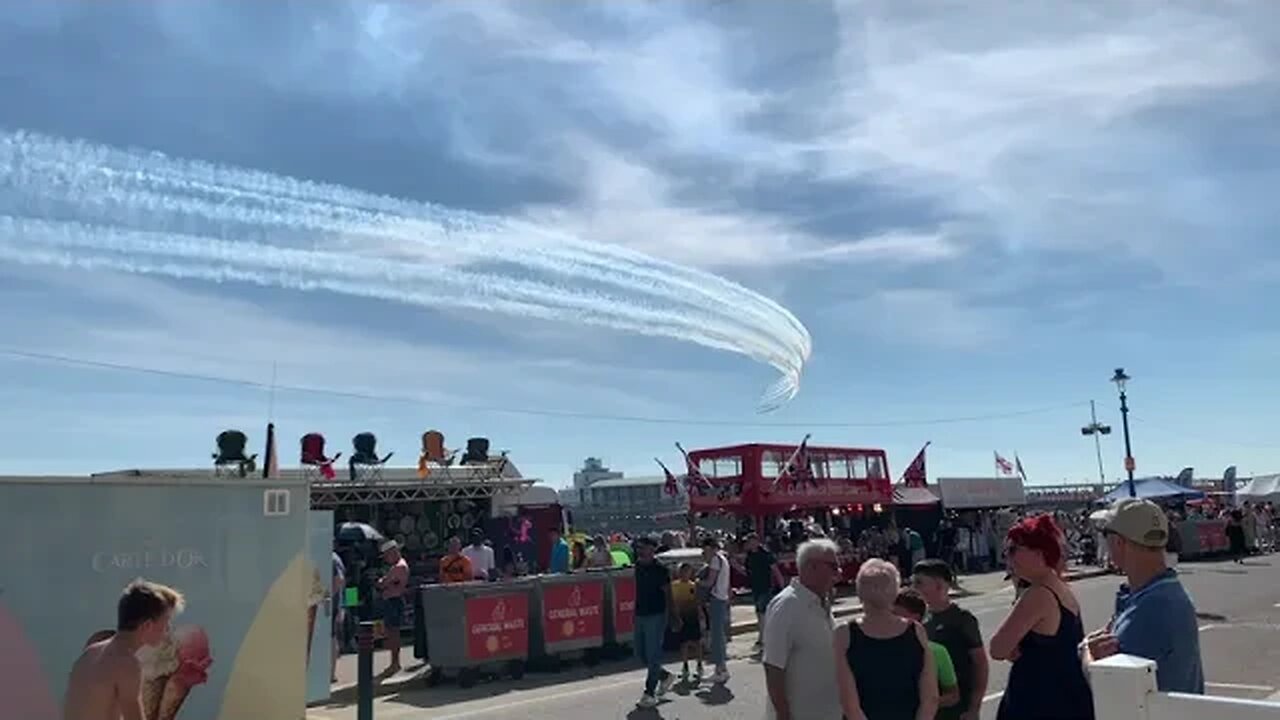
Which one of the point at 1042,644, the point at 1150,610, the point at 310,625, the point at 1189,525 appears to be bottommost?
the point at 310,625

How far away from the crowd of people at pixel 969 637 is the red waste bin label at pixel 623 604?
30.8ft

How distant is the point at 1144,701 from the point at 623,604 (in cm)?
1220

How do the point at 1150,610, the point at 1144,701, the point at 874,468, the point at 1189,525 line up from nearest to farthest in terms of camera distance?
the point at 1144,701, the point at 1150,610, the point at 874,468, the point at 1189,525

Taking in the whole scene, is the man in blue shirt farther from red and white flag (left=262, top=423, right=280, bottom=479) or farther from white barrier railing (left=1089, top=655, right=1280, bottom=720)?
white barrier railing (left=1089, top=655, right=1280, bottom=720)

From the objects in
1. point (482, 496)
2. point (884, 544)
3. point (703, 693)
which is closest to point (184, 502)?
point (703, 693)

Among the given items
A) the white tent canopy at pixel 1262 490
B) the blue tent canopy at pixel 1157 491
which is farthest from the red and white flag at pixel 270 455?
the white tent canopy at pixel 1262 490

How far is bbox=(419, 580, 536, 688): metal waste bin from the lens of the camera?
12.5 m

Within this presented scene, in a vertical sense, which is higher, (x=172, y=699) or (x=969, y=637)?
(x=969, y=637)

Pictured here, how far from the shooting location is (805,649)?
4.92m

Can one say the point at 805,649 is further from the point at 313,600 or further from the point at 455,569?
the point at 455,569

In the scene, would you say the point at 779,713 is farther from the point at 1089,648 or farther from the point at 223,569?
the point at 223,569

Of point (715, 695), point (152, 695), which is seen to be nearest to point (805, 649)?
point (152, 695)

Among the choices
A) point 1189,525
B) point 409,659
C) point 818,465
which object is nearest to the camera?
point 409,659

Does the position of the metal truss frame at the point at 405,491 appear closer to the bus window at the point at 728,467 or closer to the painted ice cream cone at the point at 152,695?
the bus window at the point at 728,467
